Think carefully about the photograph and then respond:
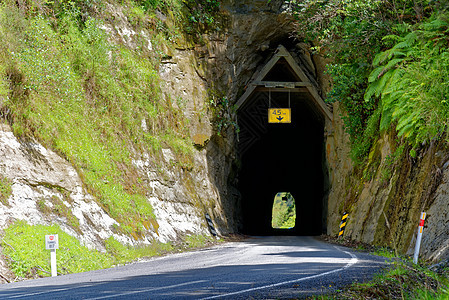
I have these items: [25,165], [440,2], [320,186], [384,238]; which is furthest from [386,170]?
[320,186]

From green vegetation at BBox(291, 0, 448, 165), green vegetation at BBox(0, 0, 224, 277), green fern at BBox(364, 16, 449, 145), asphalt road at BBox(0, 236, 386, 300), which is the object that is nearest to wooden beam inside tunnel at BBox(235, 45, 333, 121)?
green vegetation at BBox(291, 0, 448, 165)

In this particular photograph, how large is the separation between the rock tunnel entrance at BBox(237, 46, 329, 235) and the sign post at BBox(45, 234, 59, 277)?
16109 millimetres

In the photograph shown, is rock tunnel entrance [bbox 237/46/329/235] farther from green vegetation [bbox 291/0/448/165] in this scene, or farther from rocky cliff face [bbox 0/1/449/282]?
green vegetation [bbox 291/0/448/165]

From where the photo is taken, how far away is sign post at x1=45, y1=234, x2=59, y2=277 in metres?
8.88

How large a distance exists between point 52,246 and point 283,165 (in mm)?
34662

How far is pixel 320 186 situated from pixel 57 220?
28055mm

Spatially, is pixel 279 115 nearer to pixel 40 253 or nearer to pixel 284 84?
pixel 284 84

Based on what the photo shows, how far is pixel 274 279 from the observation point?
6527mm

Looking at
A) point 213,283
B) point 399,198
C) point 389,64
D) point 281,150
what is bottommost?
point 213,283

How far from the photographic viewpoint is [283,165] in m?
42.6

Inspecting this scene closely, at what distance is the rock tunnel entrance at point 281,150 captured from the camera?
25.9m

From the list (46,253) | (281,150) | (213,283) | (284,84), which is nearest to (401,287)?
(213,283)

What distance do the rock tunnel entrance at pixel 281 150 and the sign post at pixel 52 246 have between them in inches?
634

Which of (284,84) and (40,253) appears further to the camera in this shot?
(284,84)
